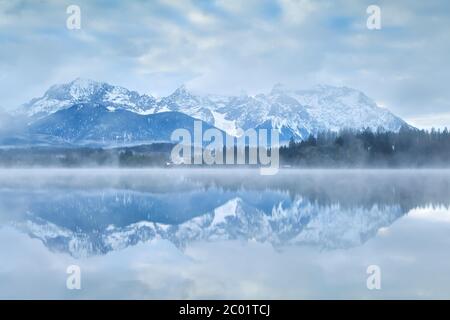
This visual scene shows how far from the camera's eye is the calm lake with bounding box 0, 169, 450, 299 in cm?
880

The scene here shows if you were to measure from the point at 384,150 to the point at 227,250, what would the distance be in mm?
86775

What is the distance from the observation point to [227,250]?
40.4ft

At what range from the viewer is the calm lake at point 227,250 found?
8.80m

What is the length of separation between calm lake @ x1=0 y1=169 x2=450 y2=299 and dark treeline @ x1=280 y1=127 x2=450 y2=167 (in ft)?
246

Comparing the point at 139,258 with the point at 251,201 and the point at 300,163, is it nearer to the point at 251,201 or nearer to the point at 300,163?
the point at 251,201

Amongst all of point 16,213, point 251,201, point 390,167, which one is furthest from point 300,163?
point 16,213
